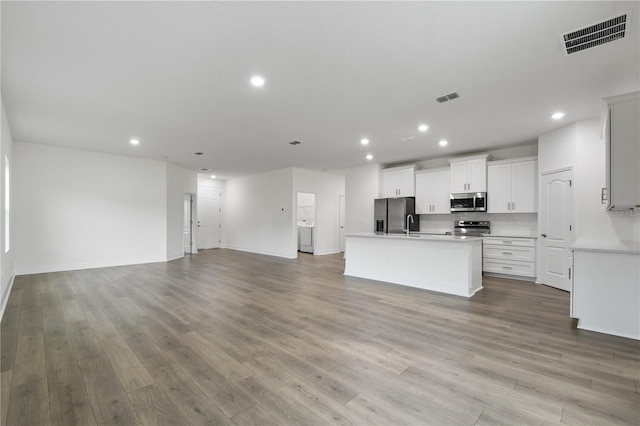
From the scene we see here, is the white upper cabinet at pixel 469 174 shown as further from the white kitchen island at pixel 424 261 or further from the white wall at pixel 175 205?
the white wall at pixel 175 205

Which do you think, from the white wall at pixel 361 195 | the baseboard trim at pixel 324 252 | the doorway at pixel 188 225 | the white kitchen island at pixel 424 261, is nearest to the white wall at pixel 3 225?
the doorway at pixel 188 225

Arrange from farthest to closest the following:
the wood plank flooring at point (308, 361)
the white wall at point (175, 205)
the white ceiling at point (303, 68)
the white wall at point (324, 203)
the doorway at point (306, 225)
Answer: the doorway at point (306, 225), the white wall at point (324, 203), the white wall at point (175, 205), the white ceiling at point (303, 68), the wood plank flooring at point (308, 361)

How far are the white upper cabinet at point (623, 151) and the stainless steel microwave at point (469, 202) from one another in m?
2.95

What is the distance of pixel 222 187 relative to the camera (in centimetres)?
1123

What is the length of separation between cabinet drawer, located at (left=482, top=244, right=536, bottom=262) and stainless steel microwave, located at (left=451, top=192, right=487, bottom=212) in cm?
86

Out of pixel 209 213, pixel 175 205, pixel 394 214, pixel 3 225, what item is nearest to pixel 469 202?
pixel 394 214

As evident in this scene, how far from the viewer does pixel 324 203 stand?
373 inches

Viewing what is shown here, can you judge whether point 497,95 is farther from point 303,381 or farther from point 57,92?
point 57,92

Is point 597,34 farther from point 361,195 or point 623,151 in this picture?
point 361,195

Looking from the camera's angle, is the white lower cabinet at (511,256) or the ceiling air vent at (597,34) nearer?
the ceiling air vent at (597,34)

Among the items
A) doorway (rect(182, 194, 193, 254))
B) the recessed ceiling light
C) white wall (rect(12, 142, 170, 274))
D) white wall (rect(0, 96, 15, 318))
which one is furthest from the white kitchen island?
doorway (rect(182, 194, 193, 254))

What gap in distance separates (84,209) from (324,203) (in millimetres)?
6461

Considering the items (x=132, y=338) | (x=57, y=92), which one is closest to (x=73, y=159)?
(x=57, y=92)

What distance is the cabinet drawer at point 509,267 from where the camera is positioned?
5.47 metres
